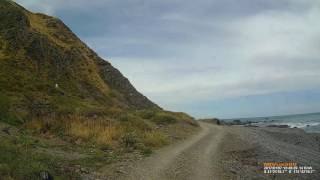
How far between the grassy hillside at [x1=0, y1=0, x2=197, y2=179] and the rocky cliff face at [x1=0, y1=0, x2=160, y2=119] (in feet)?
0.30

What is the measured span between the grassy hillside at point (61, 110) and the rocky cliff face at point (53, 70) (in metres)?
0.09

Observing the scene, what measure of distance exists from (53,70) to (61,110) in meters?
17.5

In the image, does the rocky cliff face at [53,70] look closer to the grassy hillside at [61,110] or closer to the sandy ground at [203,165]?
the grassy hillside at [61,110]

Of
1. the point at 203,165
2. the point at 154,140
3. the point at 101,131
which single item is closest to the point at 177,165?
the point at 203,165

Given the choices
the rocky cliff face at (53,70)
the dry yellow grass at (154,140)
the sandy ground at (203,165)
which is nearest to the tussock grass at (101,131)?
the dry yellow grass at (154,140)

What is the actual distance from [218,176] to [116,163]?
4523mm

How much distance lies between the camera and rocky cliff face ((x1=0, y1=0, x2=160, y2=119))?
3753 centimetres

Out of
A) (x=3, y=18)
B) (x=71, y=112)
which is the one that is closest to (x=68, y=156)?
(x=71, y=112)

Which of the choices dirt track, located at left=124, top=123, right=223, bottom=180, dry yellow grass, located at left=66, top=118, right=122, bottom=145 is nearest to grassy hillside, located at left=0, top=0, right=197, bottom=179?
dry yellow grass, located at left=66, top=118, right=122, bottom=145

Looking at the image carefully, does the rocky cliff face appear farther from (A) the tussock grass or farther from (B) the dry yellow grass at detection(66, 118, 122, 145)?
(B) the dry yellow grass at detection(66, 118, 122, 145)

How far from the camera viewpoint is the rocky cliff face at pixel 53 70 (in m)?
37.5

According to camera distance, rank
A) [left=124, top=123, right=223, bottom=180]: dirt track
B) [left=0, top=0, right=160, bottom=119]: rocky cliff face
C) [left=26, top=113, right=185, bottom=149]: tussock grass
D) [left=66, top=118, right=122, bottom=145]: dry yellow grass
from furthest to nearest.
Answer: [left=0, top=0, right=160, bottom=119]: rocky cliff face → [left=66, top=118, right=122, bottom=145]: dry yellow grass → [left=26, top=113, right=185, bottom=149]: tussock grass → [left=124, top=123, right=223, bottom=180]: dirt track

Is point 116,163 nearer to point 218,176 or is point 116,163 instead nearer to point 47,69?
point 218,176

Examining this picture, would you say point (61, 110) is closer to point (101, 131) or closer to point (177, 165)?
point (101, 131)
